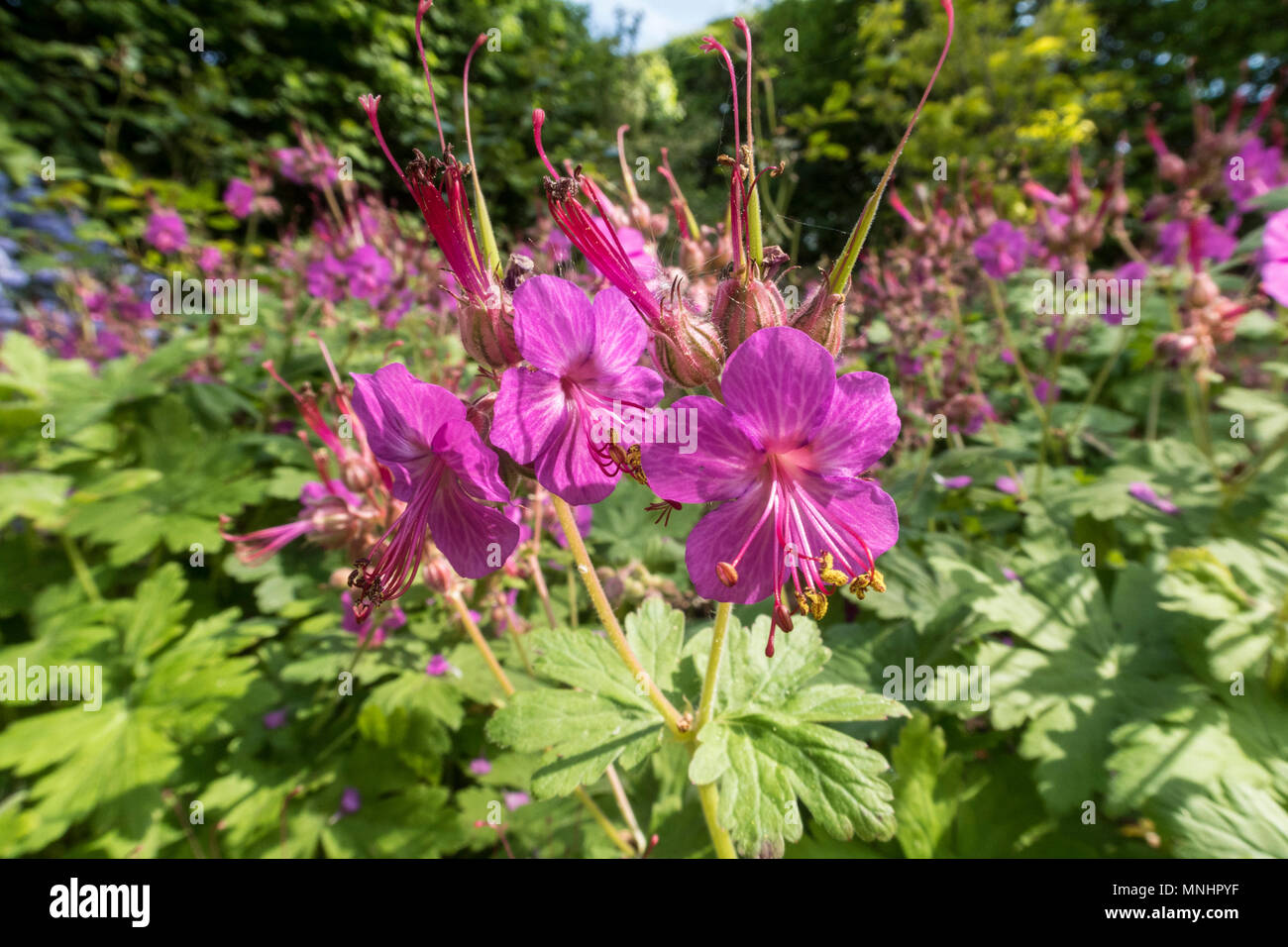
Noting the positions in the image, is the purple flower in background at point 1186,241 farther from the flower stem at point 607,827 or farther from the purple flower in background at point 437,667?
the purple flower in background at point 437,667

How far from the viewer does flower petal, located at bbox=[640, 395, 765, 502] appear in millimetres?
729

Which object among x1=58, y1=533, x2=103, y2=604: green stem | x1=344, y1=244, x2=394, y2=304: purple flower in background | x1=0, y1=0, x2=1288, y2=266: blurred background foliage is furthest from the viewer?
x1=0, y1=0, x2=1288, y2=266: blurred background foliage

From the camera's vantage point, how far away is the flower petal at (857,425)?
74 cm

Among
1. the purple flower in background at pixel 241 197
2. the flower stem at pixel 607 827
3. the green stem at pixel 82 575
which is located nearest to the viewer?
the flower stem at pixel 607 827

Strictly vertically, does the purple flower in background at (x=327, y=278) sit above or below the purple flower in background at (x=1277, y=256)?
above

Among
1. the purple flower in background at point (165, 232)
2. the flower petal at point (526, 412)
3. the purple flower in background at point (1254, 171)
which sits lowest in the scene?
the flower petal at point (526, 412)

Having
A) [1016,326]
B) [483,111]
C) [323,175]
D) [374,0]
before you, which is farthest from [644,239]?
[374,0]

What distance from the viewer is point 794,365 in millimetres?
727

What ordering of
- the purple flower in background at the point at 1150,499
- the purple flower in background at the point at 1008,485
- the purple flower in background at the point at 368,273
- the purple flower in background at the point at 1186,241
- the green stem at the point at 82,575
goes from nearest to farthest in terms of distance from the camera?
the purple flower in background at the point at 1150,499 < the purple flower in background at the point at 1008,485 < the green stem at the point at 82,575 < the purple flower in background at the point at 1186,241 < the purple flower in background at the point at 368,273

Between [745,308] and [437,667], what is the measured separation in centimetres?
154

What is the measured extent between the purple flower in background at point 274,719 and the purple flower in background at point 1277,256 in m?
3.19

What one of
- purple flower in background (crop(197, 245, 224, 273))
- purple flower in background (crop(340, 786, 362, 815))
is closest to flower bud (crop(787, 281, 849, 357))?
purple flower in background (crop(340, 786, 362, 815))

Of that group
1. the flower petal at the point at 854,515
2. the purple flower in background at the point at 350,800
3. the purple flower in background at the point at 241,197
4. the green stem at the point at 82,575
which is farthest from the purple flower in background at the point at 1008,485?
the purple flower in background at the point at 241,197

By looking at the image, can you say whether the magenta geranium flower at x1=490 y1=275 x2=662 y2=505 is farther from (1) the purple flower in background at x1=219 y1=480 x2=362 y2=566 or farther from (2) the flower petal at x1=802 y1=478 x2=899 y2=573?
(1) the purple flower in background at x1=219 y1=480 x2=362 y2=566
